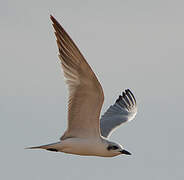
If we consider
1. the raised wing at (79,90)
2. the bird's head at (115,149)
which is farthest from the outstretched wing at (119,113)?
the raised wing at (79,90)

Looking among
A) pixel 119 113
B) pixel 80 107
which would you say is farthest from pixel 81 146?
pixel 119 113

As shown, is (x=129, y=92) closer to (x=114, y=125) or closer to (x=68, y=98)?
(x=114, y=125)

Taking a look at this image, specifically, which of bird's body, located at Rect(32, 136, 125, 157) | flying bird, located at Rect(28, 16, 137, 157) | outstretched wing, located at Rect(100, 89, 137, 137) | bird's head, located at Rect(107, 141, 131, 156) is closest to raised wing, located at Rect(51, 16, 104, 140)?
flying bird, located at Rect(28, 16, 137, 157)

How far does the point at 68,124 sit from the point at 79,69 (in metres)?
1.48

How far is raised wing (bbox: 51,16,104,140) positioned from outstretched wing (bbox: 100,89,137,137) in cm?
190

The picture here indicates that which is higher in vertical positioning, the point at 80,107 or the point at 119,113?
the point at 119,113

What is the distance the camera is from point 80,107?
44.8 feet

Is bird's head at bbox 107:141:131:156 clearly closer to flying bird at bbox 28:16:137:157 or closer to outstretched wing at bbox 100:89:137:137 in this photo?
flying bird at bbox 28:16:137:157

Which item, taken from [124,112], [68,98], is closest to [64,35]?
[68,98]

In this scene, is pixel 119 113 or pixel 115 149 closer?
pixel 115 149

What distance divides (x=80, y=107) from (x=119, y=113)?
474 centimetres

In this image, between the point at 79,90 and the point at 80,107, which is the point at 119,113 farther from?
the point at 79,90

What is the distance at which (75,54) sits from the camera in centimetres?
1293

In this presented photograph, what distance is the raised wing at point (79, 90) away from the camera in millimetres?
12906
